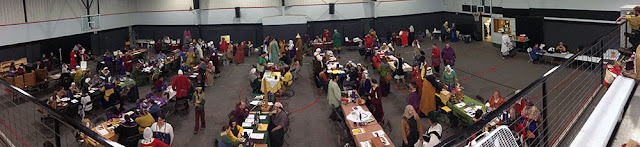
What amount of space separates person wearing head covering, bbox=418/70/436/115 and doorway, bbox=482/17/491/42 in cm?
1628

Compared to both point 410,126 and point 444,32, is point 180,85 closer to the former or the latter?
point 410,126

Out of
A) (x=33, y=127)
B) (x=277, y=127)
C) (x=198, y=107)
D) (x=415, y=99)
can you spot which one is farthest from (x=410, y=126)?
(x=33, y=127)

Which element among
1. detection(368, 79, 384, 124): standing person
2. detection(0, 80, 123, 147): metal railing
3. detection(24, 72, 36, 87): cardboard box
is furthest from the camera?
detection(24, 72, 36, 87): cardboard box

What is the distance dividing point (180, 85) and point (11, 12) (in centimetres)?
1236

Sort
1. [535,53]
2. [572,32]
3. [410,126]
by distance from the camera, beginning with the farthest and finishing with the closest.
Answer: [572,32], [535,53], [410,126]

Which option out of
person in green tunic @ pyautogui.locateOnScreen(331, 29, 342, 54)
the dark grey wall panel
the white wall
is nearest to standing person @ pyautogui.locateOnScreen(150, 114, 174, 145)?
the white wall

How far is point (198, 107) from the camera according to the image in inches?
434

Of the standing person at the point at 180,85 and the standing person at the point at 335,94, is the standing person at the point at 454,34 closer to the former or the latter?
the standing person at the point at 335,94

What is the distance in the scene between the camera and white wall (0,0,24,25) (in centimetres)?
1872

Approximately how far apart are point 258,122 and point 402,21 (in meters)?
21.7

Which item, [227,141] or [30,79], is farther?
[30,79]

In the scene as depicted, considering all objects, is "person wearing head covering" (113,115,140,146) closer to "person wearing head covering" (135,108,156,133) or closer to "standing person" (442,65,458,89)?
"person wearing head covering" (135,108,156,133)

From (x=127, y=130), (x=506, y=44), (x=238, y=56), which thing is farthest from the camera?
(x=238, y=56)

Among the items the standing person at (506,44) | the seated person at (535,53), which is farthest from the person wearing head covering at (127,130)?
the standing person at (506,44)
